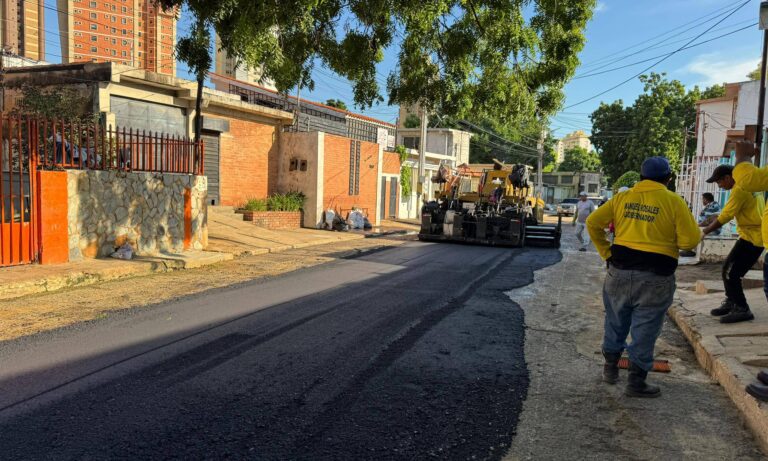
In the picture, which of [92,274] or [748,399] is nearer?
[748,399]

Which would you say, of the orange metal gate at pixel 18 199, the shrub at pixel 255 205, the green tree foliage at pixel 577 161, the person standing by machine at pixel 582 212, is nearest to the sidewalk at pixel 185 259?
the orange metal gate at pixel 18 199

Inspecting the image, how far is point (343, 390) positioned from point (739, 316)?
4534 mm

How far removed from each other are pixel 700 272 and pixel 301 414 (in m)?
9.30

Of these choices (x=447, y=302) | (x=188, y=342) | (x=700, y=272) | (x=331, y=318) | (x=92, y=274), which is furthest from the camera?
(x=700, y=272)

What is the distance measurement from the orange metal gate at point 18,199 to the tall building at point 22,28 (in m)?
29.0

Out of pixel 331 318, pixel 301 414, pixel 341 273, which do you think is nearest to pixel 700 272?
pixel 341 273

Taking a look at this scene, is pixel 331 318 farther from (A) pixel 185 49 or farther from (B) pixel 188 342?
(A) pixel 185 49

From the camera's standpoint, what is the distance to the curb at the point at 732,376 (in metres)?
3.48

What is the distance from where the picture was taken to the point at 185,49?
7.95 metres

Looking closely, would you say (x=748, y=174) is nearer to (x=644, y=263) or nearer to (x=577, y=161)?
(x=644, y=263)

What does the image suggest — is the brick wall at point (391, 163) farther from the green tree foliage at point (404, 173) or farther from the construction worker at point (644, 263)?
the construction worker at point (644, 263)

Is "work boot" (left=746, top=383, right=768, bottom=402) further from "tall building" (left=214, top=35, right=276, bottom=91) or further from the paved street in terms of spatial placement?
"tall building" (left=214, top=35, right=276, bottom=91)

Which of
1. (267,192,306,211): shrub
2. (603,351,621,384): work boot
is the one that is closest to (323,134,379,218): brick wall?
(267,192,306,211): shrub

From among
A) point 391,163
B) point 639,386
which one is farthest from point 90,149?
point 391,163
